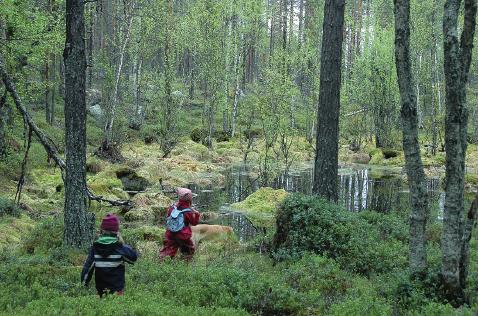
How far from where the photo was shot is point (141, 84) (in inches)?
1581

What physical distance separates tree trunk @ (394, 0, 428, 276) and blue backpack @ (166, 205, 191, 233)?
4459 millimetres

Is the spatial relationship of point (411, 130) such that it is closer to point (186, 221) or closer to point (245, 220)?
point (186, 221)

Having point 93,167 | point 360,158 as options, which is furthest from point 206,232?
point 360,158

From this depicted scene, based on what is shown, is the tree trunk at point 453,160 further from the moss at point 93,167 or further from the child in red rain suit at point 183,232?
the moss at point 93,167

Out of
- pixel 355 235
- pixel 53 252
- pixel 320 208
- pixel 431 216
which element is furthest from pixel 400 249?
pixel 53 252

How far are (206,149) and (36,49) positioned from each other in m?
18.2

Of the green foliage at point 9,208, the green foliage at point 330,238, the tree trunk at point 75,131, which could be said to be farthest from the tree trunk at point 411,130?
the green foliage at point 9,208

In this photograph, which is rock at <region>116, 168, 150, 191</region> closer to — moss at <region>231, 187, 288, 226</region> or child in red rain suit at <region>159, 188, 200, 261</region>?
moss at <region>231, 187, 288, 226</region>

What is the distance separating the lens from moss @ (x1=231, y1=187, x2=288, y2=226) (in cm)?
1617

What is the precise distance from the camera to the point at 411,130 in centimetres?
708

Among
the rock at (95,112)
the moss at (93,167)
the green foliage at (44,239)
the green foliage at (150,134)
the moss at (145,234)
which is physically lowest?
the moss at (145,234)

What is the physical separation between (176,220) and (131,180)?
42.2 feet

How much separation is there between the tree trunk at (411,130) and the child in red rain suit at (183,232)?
172 inches

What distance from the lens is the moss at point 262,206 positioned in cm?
1617
